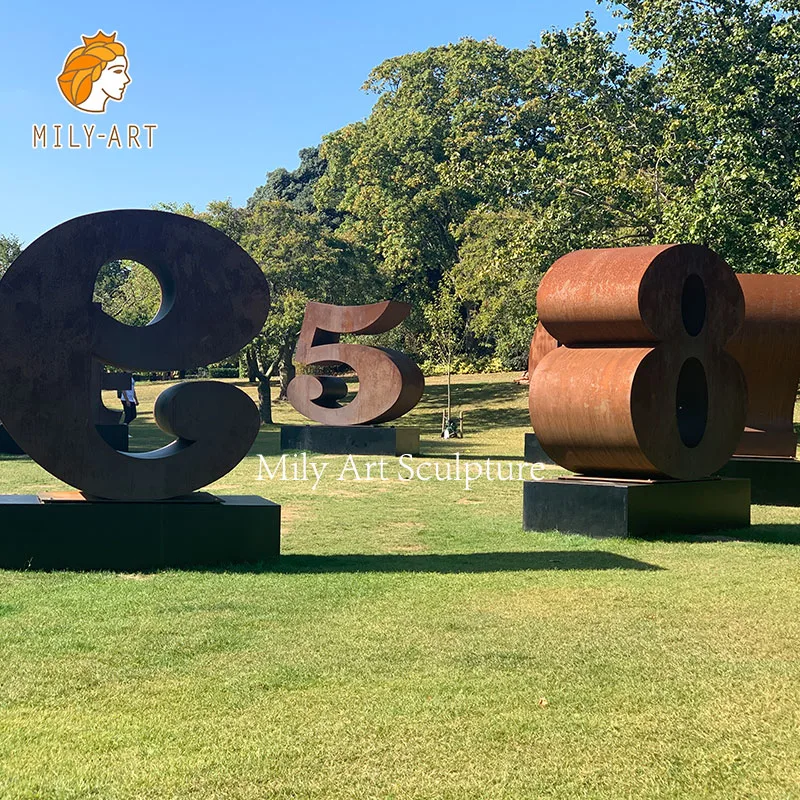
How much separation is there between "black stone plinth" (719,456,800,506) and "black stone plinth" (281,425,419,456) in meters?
8.91

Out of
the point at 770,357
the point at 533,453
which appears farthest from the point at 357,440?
the point at 770,357

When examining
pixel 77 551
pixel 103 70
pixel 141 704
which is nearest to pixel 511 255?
pixel 103 70

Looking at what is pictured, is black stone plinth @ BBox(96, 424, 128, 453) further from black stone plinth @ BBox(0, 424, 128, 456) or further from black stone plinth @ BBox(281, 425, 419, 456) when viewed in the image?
black stone plinth @ BBox(281, 425, 419, 456)

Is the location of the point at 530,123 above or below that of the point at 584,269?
above

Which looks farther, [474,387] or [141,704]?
[474,387]

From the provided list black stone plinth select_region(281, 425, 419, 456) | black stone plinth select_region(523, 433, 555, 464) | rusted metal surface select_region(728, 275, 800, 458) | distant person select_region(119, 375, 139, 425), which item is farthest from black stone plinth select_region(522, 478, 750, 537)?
distant person select_region(119, 375, 139, 425)

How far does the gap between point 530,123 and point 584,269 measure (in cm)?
2732

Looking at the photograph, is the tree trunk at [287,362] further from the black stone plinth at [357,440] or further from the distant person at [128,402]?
the black stone plinth at [357,440]

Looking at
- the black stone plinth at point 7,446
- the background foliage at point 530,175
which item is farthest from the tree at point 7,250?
the black stone plinth at point 7,446

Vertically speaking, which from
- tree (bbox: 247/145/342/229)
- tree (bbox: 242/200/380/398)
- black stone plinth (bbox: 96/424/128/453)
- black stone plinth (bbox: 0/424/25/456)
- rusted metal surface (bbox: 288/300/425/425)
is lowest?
black stone plinth (bbox: 0/424/25/456)

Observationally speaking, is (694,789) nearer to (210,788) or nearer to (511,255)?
(210,788)

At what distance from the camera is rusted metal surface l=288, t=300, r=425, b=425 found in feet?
71.8

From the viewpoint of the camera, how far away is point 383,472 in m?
17.8

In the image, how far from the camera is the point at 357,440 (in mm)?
21953
